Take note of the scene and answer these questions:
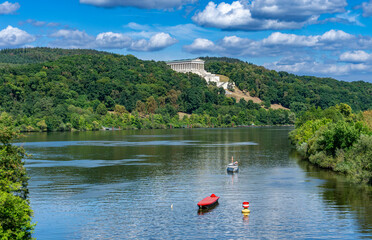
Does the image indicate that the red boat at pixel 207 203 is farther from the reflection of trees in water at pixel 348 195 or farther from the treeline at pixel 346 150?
the treeline at pixel 346 150

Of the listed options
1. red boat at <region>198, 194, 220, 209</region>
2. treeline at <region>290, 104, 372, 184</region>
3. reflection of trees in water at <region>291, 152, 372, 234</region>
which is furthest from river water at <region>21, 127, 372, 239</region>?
treeline at <region>290, 104, 372, 184</region>

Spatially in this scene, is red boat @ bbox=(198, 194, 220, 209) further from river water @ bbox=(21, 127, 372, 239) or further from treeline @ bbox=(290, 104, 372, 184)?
treeline @ bbox=(290, 104, 372, 184)

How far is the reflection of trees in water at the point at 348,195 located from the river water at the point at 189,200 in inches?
3.5

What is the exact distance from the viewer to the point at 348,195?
4947cm

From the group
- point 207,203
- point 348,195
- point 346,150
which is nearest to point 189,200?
point 207,203

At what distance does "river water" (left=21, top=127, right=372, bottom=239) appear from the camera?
36.6 meters

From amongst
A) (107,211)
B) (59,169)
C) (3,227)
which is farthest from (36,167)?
(3,227)

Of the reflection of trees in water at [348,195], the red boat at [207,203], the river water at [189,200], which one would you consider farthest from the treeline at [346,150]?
the red boat at [207,203]

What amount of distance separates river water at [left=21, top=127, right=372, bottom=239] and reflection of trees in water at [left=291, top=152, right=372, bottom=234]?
0.29ft

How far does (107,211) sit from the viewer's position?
4269 cm

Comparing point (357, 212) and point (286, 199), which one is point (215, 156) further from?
point (357, 212)

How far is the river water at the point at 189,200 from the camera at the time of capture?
120ft

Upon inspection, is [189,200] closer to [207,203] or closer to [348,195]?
[207,203]

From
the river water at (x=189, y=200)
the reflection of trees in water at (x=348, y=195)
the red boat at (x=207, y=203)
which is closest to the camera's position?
the river water at (x=189, y=200)
